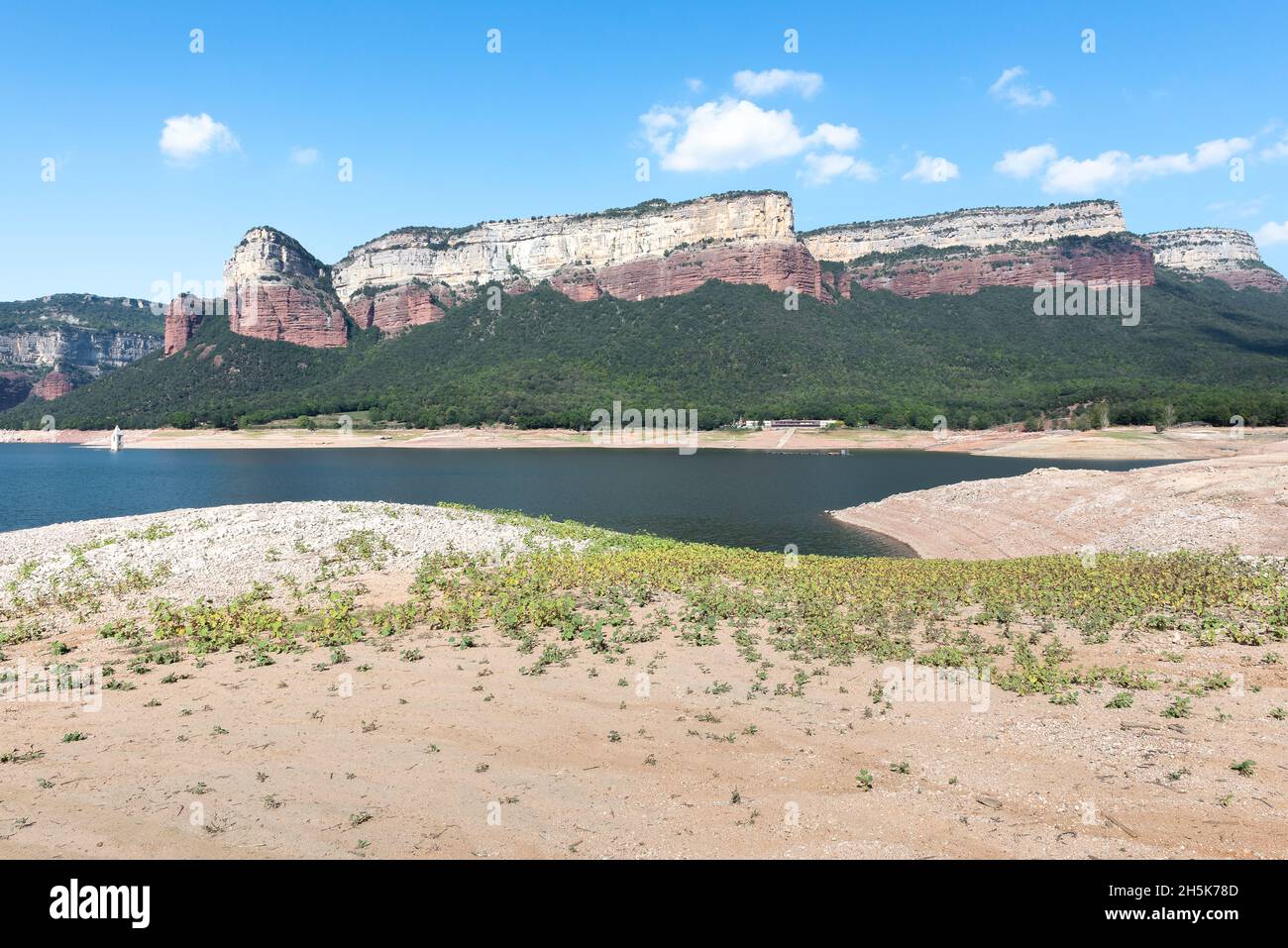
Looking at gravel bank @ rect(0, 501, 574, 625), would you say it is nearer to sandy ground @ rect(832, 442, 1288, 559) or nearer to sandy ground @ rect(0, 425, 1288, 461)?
sandy ground @ rect(832, 442, 1288, 559)

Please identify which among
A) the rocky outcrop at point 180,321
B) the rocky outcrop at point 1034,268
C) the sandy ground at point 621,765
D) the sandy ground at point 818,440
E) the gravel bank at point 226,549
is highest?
the rocky outcrop at point 1034,268

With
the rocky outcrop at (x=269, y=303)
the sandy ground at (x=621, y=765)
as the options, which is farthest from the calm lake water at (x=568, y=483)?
the rocky outcrop at (x=269, y=303)

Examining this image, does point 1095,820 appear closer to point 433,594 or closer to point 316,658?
point 316,658

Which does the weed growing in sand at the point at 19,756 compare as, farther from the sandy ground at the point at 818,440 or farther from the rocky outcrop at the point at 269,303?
the rocky outcrop at the point at 269,303

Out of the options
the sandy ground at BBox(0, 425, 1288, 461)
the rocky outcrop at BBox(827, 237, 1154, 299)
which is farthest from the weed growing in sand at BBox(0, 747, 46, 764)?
the rocky outcrop at BBox(827, 237, 1154, 299)

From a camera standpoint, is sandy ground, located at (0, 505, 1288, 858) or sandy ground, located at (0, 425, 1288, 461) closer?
sandy ground, located at (0, 505, 1288, 858)
